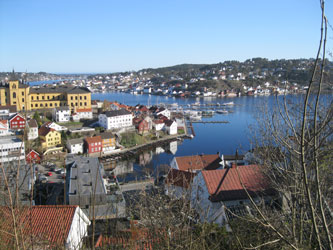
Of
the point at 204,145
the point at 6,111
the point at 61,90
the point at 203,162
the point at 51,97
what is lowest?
the point at 204,145

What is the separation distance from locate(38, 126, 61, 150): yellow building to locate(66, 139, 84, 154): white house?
0.45 m

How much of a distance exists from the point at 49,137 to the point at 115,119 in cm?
255

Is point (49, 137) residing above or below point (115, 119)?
below

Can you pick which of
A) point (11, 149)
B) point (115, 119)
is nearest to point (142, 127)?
point (115, 119)

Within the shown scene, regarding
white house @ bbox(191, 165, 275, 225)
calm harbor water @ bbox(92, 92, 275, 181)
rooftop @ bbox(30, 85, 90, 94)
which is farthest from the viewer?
rooftop @ bbox(30, 85, 90, 94)

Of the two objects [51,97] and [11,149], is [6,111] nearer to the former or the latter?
[51,97]

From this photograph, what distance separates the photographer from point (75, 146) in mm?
8266

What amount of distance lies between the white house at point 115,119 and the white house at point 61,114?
1.10 meters

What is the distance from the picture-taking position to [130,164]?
787 centimetres

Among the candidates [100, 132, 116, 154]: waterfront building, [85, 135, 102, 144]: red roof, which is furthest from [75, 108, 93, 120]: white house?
[85, 135, 102, 144]: red roof

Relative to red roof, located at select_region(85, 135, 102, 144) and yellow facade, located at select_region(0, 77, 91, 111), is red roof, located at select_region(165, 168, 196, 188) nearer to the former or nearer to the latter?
red roof, located at select_region(85, 135, 102, 144)

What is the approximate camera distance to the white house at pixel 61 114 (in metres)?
10.3

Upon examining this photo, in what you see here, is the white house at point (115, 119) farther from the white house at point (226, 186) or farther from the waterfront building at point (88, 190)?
the white house at point (226, 186)

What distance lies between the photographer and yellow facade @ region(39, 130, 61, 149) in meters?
8.19
